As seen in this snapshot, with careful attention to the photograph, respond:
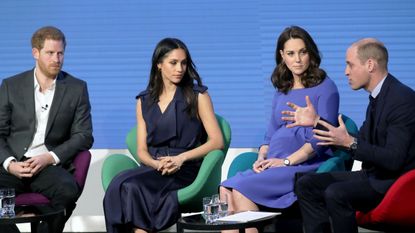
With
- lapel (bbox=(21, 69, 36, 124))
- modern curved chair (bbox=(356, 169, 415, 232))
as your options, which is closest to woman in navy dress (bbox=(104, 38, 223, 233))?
lapel (bbox=(21, 69, 36, 124))

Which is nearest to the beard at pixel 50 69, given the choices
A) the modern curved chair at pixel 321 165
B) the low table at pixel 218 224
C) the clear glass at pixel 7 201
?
the clear glass at pixel 7 201

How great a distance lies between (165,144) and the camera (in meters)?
5.80

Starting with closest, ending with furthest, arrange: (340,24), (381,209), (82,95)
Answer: (381,209), (82,95), (340,24)

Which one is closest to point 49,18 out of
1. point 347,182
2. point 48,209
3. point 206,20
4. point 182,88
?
point 206,20

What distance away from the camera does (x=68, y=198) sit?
18.0ft

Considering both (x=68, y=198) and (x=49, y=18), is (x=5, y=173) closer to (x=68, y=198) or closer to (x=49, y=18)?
(x=68, y=198)

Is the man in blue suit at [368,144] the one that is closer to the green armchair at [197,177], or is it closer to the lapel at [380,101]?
the lapel at [380,101]

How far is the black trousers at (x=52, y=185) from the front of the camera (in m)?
5.48

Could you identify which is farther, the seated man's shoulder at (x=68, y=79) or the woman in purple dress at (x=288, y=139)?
the seated man's shoulder at (x=68, y=79)

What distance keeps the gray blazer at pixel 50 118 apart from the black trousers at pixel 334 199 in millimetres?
1692

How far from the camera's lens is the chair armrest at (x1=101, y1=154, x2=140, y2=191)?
5.62 meters

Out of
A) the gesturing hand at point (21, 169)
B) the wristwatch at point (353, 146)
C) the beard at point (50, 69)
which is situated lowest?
the gesturing hand at point (21, 169)

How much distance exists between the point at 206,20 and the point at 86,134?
A: 166cm

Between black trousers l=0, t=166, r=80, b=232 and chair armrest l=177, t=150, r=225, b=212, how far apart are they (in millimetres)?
737
